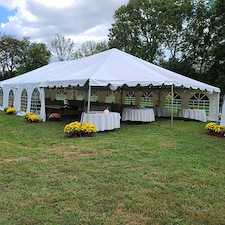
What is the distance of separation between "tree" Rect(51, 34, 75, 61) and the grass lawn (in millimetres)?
33575

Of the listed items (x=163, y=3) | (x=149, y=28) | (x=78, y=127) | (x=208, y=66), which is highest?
(x=163, y=3)

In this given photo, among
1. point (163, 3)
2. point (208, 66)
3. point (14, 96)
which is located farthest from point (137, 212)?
point (163, 3)

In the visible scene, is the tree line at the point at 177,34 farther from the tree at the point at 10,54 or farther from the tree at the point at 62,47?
the tree at the point at 10,54

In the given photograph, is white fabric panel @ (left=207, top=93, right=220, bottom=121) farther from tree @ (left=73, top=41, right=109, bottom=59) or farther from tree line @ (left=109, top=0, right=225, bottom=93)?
tree @ (left=73, top=41, right=109, bottom=59)

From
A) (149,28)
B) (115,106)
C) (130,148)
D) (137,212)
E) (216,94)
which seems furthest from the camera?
(149,28)

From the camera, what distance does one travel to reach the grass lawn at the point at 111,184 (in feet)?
7.48

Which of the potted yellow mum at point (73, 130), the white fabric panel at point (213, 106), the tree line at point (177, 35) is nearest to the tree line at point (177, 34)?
the tree line at point (177, 35)

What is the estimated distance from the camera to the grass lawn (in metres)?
2.28

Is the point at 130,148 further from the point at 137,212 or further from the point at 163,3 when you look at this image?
the point at 163,3

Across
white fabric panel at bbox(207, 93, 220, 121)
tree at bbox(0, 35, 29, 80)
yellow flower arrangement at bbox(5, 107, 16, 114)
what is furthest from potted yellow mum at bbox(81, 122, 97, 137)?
tree at bbox(0, 35, 29, 80)

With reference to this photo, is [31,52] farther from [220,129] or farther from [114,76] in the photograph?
[220,129]

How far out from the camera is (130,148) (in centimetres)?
501

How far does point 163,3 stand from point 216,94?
15.3 metres

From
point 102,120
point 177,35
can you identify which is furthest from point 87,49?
point 102,120
